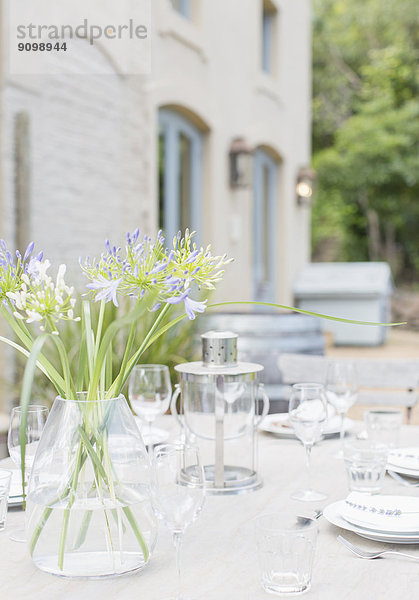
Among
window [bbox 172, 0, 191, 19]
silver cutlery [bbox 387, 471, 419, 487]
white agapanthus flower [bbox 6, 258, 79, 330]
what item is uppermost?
window [bbox 172, 0, 191, 19]

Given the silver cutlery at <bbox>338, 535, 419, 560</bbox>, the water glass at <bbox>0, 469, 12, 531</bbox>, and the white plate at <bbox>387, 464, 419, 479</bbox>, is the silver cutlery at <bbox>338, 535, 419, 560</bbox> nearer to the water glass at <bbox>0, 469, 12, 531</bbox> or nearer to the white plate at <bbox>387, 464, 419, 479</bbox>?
the white plate at <bbox>387, 464, 419, 479</bbox>

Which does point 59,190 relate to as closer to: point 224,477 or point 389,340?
point 224,477

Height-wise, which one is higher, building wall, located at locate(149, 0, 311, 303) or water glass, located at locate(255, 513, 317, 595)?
building wall, located at locate(149, 0, 311, 303)

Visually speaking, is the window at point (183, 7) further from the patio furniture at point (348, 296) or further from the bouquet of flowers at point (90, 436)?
the bouquet of flowers at point (90, 436)

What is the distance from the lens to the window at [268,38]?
8.13 metres

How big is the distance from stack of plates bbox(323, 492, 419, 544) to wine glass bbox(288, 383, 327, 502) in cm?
14

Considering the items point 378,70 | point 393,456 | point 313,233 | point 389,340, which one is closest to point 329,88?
point 378,70

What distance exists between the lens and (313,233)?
53.5 feet

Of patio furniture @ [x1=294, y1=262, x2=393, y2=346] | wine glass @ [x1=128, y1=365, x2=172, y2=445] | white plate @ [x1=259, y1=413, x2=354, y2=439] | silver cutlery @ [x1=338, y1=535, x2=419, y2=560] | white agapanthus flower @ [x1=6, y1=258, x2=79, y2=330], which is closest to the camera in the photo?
white agapanthus flower @ [x1=6, y1=258, x2=79, y2=330]

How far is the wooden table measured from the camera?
3.46ft

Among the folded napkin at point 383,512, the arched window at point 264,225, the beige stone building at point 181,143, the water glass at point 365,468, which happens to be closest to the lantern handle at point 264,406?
the water glass at point 365,468

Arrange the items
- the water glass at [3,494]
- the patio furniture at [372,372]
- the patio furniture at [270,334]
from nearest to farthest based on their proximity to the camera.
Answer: the water glass at [3,494] → the patio furniture at [372,372] → the patio furniture at [270,334]

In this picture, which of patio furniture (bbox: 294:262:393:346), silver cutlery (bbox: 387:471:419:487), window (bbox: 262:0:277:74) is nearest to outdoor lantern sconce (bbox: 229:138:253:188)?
window (bbox: 262:0:277:74)

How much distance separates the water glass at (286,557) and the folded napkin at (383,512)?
0.74 feet
